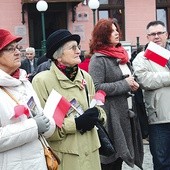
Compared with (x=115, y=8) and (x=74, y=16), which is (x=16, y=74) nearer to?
(x=74, y=16)

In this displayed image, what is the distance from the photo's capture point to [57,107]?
370 cm

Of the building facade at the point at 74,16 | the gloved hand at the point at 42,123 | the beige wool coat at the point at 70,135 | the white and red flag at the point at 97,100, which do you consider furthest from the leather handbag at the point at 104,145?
the building facade at the point at 74,16

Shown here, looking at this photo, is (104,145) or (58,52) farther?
(104,145)

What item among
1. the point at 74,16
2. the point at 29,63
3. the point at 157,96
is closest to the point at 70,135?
the point at 157,96

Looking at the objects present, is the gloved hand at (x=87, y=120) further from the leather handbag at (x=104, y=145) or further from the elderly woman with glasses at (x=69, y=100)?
the leather handbag at (x=104, y=145)

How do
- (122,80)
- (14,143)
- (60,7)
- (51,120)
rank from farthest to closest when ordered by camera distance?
(60,7) → (122,80) → (51,120) → (14,143)

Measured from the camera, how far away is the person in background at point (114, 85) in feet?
15.6

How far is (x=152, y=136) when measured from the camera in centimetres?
→ 511

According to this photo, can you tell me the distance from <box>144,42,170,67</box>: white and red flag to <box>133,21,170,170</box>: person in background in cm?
7

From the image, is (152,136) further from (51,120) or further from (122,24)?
(122,24)

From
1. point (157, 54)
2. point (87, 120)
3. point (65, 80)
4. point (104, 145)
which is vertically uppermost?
point (157, 54)

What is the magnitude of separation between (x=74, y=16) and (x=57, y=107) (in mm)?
15876

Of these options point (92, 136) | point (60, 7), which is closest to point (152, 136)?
point (92, 136)

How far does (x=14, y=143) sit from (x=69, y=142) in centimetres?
70
